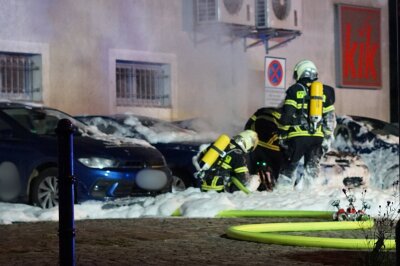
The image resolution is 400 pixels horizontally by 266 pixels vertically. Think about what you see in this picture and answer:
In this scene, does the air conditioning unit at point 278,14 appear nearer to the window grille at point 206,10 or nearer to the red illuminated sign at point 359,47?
the window grille at point 206,10

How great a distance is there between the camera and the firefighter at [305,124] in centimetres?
1390

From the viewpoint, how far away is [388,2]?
2780 centimetres

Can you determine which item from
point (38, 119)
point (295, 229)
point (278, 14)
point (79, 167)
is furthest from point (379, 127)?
point (295, 229)

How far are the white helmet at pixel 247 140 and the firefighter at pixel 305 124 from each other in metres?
0.40

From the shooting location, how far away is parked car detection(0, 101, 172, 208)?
498 inches

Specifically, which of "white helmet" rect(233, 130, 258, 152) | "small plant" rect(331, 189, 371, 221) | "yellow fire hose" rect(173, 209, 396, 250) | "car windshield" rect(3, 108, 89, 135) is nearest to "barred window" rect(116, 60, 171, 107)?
"car windshield" rect(3, 108, 89, 135)

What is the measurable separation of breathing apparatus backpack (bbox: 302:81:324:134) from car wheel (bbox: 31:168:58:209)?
3.44 metres

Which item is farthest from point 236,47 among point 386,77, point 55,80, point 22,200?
point 22,200

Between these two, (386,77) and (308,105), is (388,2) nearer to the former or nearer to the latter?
(386,77)

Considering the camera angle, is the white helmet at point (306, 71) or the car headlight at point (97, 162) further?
the white helmet at point (306, 71)

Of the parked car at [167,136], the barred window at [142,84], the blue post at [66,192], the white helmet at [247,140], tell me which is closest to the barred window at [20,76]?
the barred window at [142,84]

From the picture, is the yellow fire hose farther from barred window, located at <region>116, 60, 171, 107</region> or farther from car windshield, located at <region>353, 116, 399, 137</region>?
barred window, located at <region>116, 60, 171, 107</region>

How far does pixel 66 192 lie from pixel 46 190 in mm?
6282

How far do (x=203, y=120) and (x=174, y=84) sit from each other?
3.81m
